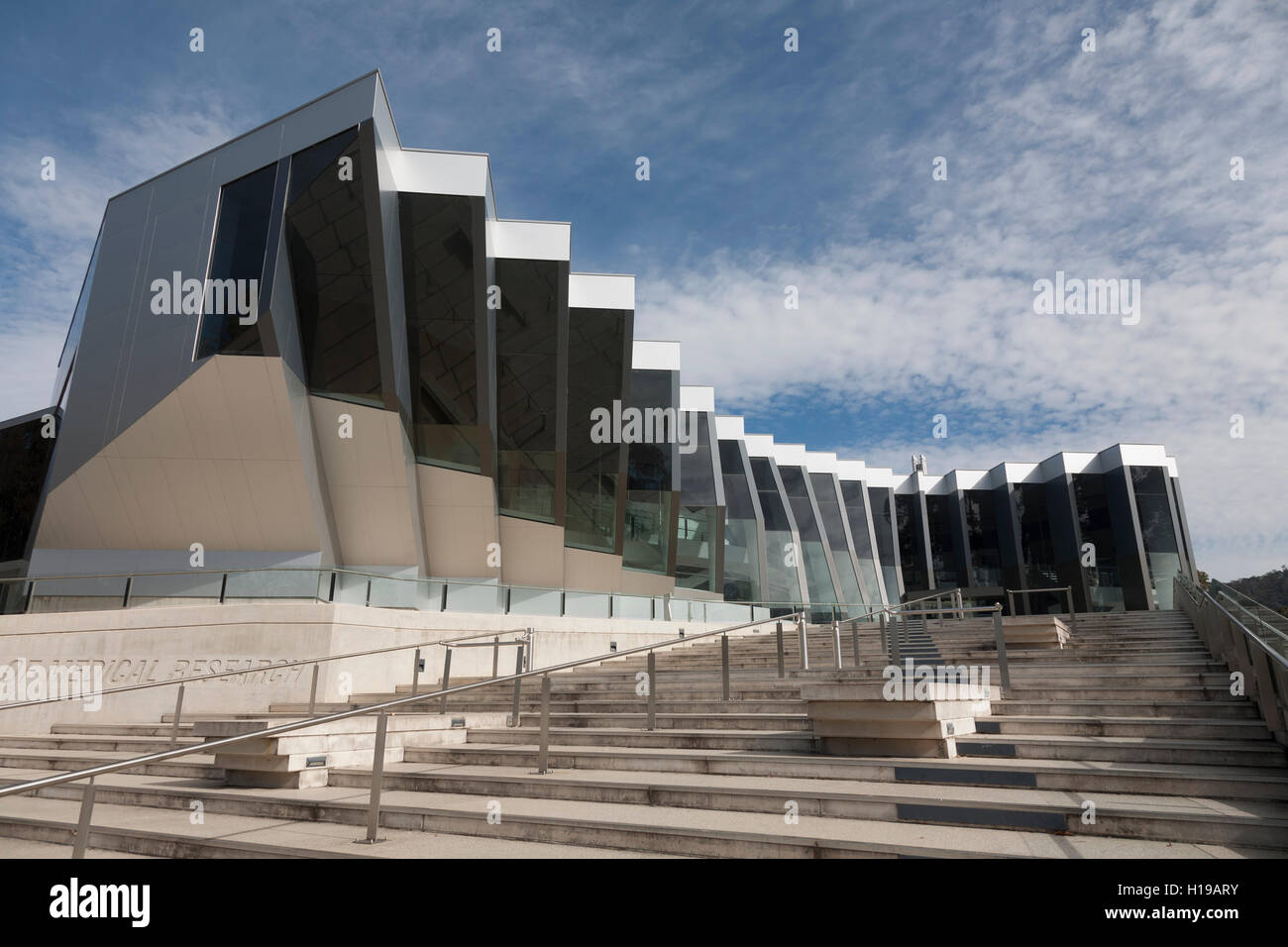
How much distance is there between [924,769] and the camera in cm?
581

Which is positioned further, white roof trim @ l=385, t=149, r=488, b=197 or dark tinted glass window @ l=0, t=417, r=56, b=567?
dark tinted glass window @ l=0, t=417, r=56, b=567

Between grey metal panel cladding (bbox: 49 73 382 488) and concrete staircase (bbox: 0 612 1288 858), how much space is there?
10295 millimetres

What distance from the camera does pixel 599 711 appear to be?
31.7 feet

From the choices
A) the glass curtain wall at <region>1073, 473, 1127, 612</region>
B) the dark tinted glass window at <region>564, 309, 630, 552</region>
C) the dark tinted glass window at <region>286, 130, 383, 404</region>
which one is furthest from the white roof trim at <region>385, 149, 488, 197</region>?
the glass curtain wall at <region>1073, 473, 1127, 612</region>

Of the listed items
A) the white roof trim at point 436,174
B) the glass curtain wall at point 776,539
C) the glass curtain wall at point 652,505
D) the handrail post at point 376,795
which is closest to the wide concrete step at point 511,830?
the handrail post at point 376,795

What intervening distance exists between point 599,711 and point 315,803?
4.26m

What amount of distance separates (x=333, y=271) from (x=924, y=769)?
16720 millimetres

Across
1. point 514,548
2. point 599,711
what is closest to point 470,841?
point 599,711

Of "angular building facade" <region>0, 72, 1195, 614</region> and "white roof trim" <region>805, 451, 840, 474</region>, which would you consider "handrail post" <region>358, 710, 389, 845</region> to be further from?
"white roof trim" <region>805, 451, 840, 474</region>

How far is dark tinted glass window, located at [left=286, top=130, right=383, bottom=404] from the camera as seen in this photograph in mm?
16938

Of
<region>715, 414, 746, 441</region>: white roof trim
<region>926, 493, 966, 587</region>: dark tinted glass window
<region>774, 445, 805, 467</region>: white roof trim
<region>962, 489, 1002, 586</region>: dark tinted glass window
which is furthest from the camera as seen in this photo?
<region>926, 493, 966, 587</region>: dark tinted glass window

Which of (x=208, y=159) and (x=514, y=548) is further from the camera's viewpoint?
(x=514, y=548)

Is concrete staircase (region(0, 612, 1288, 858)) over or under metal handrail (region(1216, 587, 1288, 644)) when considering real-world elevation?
under
